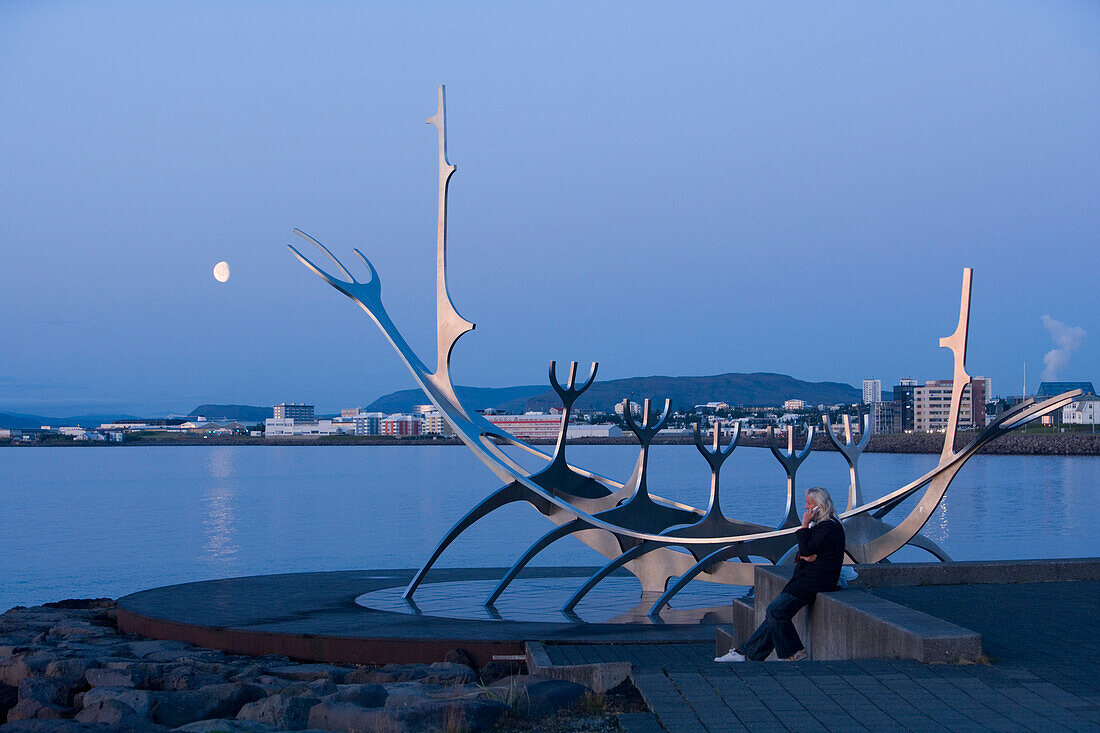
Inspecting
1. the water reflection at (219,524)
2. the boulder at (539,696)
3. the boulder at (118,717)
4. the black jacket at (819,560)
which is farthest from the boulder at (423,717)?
the water reflection at (219,524)

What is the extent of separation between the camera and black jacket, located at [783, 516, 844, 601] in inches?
302

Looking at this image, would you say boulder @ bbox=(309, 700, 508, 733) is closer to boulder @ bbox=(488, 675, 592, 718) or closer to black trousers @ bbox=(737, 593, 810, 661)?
boulder @ bbox=(488, 675, 592, 718)

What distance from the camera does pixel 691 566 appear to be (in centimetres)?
1440

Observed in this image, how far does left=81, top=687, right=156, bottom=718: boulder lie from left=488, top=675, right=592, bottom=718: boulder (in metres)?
2.75

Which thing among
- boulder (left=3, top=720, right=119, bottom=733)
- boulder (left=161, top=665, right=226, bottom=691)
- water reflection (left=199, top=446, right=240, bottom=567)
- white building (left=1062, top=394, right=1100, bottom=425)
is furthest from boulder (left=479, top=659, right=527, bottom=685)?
white building (left=1062, top=394, right=1100, bottom=425)

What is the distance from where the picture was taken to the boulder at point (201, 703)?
8055 millimetres

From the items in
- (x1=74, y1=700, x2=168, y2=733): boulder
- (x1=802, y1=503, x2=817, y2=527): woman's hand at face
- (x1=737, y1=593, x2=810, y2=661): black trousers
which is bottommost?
(x1=74, y1=700, x2=168, y2=733): boulder

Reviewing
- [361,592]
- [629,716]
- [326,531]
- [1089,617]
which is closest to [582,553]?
[326,531]

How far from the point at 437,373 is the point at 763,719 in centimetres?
1024

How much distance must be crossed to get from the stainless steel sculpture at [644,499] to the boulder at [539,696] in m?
6.36

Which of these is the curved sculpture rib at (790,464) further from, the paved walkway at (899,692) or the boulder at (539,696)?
the boulder at (539,696)

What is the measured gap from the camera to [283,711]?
7.07 metres

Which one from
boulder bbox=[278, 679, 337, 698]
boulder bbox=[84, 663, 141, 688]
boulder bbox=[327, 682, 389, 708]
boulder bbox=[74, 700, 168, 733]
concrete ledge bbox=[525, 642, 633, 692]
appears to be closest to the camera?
concrete ledge bbox=[525, 642, 633, 692]

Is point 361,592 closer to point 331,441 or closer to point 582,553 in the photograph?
point 582,553
